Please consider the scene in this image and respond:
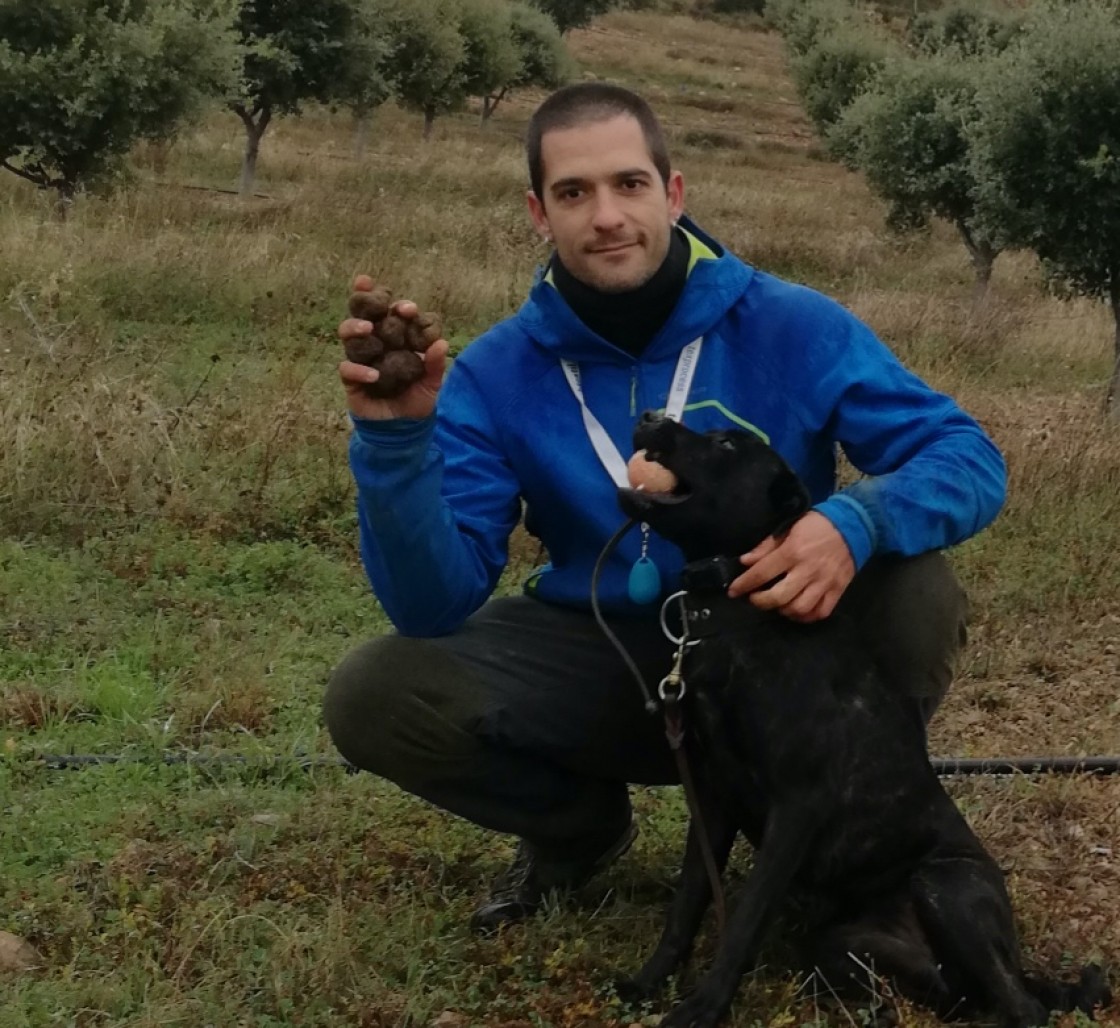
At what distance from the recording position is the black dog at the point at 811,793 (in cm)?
262

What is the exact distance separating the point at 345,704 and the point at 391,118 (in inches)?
1352

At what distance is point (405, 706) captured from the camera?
120 inches

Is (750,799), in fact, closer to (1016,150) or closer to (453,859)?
(453,859)

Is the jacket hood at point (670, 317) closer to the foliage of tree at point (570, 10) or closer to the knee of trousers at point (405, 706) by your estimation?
the knee of trousers at point (405, 706)

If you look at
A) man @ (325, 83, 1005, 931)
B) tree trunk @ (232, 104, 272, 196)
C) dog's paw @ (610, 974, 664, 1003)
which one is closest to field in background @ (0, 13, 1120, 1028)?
dog's paw @ (610, 974, 664, 1003)

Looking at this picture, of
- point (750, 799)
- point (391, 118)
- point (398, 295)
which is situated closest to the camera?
point (750, 799)

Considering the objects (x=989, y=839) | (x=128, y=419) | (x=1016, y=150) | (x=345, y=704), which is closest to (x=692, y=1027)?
(x=345, y=704)

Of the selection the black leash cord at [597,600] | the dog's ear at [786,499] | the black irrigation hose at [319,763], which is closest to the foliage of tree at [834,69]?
the black irrigation hose at [319,763]

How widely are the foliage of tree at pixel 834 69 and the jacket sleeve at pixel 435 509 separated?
1380 inches

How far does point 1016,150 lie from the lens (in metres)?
9.73

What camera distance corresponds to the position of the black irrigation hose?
392cm

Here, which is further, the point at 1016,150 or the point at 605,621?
the point at 1016,150

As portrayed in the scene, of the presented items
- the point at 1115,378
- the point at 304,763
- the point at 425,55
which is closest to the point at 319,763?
the point at 304,763

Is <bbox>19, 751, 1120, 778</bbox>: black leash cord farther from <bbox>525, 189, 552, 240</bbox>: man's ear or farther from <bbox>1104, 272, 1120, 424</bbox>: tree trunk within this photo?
<bbox>1104, 272, 1120, 424</bbox>: tree trunk
